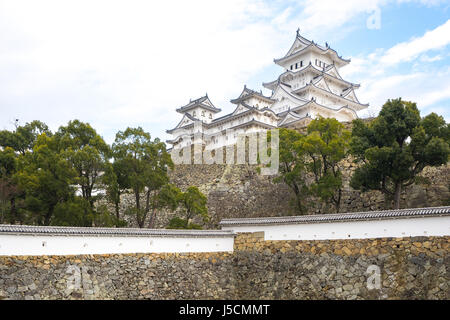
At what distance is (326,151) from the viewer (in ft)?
56.0

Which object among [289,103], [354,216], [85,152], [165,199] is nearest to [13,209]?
[85,152]

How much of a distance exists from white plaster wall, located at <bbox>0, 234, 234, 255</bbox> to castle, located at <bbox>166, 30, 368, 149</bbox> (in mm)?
17033

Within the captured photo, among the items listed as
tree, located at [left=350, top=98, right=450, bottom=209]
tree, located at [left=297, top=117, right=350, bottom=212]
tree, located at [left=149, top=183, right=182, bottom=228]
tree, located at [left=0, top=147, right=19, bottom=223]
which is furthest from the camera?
tree, located at [left=149, top=183, right=182, bottom=228]

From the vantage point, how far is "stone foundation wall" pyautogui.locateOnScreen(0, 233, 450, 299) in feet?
33.4

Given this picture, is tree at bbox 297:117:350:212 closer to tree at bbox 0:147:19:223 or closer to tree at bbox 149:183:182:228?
tree at bbox 149:183:182:228

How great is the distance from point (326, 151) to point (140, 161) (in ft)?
26.9

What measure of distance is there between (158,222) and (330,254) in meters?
13.4

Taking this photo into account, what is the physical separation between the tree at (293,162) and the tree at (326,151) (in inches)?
16.7

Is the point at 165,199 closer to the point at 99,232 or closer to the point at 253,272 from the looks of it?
the point at 253,272

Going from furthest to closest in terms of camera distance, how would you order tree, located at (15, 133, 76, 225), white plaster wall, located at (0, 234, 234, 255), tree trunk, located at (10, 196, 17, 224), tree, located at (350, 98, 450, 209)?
tree trunk, located at (10, 196, 17, 224) < tree, located at (15, 133, 76, 225) < tree, located at (350, 98, 450, 209) < white plaster wall, located at (0, 234, 234, 255)

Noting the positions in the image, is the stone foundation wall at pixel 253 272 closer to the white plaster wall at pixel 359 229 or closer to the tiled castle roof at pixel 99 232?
the white plaster wall at pixel 359 229

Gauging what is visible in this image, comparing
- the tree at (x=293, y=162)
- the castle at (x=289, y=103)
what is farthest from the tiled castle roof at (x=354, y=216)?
the castle at (x=289, y=103)

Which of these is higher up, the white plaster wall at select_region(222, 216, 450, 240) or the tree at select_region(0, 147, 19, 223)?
the tree at select_region(0, 147, 19, 223)

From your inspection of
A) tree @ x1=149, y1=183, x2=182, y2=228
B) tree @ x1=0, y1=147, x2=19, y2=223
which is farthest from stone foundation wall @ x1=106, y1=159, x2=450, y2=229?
tree @ x1=0, y1=147, x2=19, y2=223
